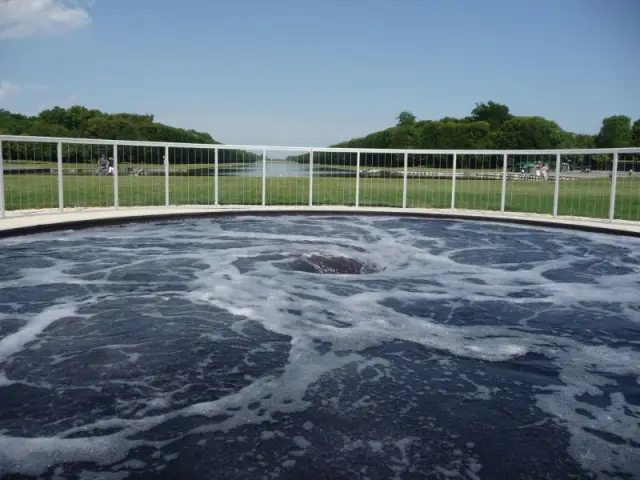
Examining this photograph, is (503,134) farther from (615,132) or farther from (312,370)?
(312,370)

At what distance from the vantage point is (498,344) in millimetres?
4434

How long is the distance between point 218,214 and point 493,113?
12441 centimetres

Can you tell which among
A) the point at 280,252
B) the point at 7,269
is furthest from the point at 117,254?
the point at 280,252

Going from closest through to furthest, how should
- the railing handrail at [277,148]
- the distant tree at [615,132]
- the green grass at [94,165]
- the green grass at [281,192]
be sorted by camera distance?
the railing handrail at [277,148] → the green grass at [94,165] → the green grass at [281,192] → the distant tree at [615,132]

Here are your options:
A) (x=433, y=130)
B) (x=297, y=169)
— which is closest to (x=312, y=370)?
(x=297, y=169)

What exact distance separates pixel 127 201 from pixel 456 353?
12.2 meters

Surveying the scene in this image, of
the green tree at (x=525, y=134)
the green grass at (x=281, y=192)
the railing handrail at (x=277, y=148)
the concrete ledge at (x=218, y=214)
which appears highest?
the green tree at (x=525, y=134)

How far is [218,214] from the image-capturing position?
12.5 meters

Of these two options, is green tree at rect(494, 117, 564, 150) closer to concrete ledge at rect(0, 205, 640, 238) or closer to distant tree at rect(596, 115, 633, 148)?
distant tree at rect(596, 115, 633, 148)

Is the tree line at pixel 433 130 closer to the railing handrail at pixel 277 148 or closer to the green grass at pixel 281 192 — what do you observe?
the green grass at pixel 281 192

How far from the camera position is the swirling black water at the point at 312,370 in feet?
8.93

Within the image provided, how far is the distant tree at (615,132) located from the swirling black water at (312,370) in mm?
118500

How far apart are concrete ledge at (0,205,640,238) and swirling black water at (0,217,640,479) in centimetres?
208

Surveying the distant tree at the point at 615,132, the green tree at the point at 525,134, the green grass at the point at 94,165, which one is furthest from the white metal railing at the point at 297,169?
the distant tree at the point at 615,132
